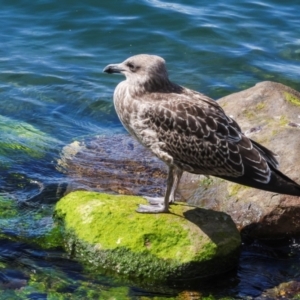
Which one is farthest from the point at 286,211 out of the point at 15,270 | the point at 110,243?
the point at 15,270

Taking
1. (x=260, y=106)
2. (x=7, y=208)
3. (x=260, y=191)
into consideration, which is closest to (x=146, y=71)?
(x=260, y=191)

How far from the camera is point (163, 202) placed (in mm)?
6758

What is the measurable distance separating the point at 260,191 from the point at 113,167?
199 centimetres

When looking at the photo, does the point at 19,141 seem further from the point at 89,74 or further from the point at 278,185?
the point at 278,185

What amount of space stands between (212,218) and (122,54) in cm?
620

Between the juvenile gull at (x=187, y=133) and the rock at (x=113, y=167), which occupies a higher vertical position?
the juvenile gull at (x=187, y=133)

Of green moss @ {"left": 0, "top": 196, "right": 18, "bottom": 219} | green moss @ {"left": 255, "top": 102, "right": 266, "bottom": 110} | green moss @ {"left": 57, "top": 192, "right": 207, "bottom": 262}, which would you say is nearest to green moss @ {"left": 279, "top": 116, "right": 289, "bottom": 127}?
green moss @ {"left": 255, "top": 102, "right": 266, "bottom": 110}

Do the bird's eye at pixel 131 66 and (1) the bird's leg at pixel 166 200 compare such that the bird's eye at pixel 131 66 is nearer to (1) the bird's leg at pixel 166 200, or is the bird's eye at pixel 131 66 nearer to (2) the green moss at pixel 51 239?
(1) the bird's leg at pixel 166 200

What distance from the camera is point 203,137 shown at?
252 inches

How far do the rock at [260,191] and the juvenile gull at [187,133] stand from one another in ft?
1.75

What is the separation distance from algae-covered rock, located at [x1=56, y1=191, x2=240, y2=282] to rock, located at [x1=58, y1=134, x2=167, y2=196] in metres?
1.33

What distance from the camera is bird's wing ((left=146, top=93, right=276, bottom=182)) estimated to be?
634 centimetres

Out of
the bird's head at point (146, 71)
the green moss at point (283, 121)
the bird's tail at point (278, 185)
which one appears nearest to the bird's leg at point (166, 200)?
the bird's tail at point (278, 185)

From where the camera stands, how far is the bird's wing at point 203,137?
6.34m
